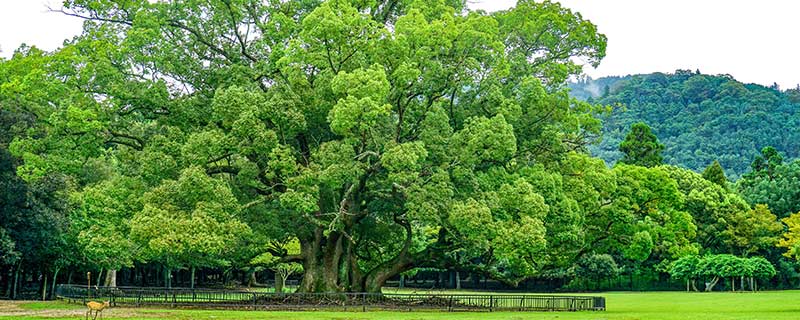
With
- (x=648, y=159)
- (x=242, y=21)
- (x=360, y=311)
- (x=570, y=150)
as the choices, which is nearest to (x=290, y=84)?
(x=242, y=21)

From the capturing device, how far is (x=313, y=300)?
1197 inches

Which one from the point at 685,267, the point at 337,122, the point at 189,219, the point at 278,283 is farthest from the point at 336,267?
the point at 685,267

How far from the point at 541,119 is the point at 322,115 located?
8989 mm

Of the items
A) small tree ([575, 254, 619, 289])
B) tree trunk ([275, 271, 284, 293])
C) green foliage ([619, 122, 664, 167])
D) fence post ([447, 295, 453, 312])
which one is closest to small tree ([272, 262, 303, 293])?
tree trunk ([275, 271, 284, 293])

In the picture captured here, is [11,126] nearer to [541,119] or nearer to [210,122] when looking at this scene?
[210,122]

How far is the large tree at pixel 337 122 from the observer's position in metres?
28.0

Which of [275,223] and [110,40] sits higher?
[110,40]

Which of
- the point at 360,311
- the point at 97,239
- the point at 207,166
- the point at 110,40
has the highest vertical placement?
the point at 110,40

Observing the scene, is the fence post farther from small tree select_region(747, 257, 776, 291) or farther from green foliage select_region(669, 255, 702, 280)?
small tree select_region(747, 257, 776, 291)

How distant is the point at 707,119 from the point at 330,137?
106 m

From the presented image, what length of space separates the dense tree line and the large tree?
0.08m

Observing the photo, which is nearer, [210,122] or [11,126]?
[210,122]

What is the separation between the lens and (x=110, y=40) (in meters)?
30.5

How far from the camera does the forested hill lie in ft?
378
